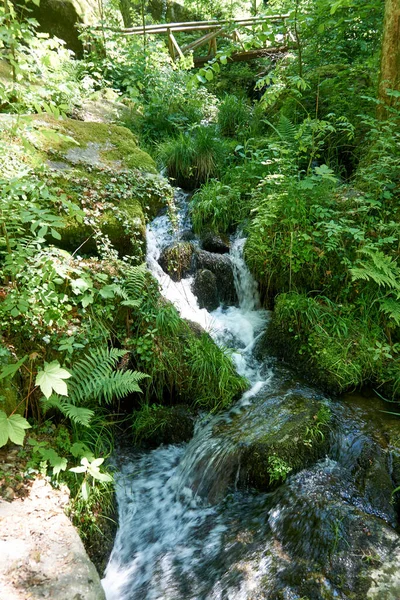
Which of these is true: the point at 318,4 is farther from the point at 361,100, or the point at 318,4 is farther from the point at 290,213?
the point at 290,213

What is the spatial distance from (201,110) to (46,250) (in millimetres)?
7318

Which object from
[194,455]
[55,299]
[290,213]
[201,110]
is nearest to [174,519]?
[194,455]

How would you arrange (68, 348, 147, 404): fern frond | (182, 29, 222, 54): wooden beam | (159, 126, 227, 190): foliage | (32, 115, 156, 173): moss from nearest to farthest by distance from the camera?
(68, 348, 147, 404): fern frond → (32, 115, 156, 173): moss → (159, 126, 227, 190): foliage → (182, 29, 222, 54): wooden beam

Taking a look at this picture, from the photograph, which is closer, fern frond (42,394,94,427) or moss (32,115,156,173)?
fern frond (42,394,94,427)

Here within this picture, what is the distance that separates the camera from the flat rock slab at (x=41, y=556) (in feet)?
7.25

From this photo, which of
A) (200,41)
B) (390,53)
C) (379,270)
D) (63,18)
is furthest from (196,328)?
(200,41)

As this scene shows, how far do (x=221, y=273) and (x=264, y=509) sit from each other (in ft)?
10.7

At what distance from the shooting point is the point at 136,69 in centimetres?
932

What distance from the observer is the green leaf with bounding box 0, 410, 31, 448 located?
245 centimetres

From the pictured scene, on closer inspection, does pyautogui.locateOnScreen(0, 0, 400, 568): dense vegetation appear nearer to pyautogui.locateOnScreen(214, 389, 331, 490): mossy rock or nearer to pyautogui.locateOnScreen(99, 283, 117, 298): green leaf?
pyautogui.locateOnScreen(99, 283, 117, 298): green leaf

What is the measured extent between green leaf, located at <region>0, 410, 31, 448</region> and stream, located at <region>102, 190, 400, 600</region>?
1356 mm

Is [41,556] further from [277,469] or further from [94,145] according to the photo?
[94,145]

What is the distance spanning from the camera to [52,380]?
8.63 ft

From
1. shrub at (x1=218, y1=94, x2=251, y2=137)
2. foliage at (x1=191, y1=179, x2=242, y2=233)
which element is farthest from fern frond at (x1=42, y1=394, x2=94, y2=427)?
shrub at (x1=218, y1=94, x2=251, y2=137)
